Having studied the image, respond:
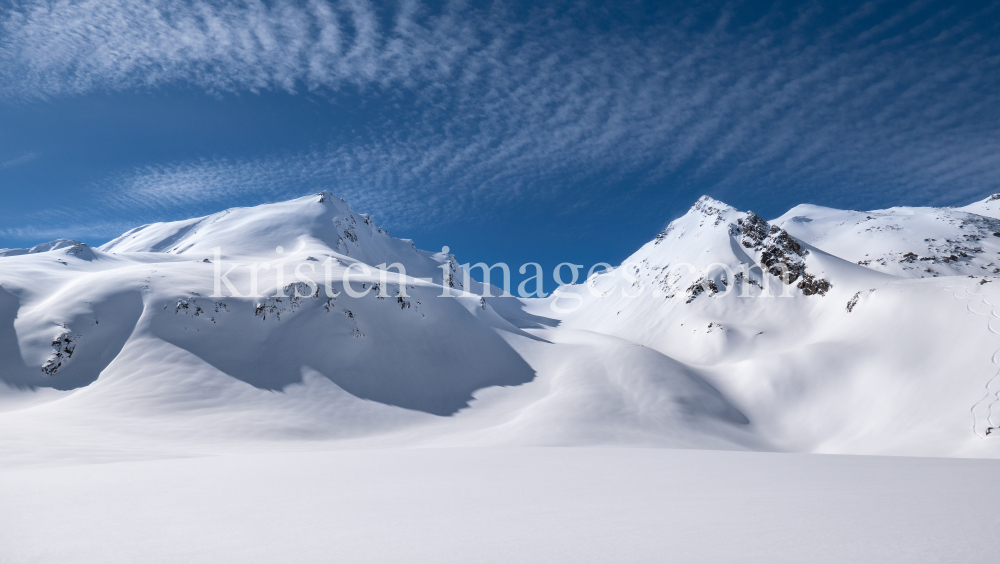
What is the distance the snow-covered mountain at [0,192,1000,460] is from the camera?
2641cm

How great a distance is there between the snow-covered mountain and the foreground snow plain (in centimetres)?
23

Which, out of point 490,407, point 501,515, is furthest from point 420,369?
point 501,515

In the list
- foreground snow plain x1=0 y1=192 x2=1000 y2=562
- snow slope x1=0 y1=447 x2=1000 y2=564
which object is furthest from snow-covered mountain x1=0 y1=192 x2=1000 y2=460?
snow slope x1=0 y1=447 x2=1000 y2=564

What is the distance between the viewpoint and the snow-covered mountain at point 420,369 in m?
26.4

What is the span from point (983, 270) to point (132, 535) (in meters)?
114

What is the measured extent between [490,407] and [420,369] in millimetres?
7425

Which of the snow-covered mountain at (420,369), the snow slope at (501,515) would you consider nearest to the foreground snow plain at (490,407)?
the snow slope at (501,515)

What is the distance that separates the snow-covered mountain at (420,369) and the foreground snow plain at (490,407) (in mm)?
226

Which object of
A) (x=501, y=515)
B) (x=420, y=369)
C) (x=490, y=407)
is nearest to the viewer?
(x=501, y=515)

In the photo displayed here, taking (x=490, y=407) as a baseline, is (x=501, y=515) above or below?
above

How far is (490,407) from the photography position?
35000 mm

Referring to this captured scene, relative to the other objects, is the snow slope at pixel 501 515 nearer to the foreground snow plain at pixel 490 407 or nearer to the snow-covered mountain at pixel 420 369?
the foreground snow plain at pixel 490 407

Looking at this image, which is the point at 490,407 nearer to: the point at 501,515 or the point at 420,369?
the point at 420,369

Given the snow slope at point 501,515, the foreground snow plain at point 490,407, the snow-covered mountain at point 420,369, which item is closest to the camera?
the snow slope at point 501,515
